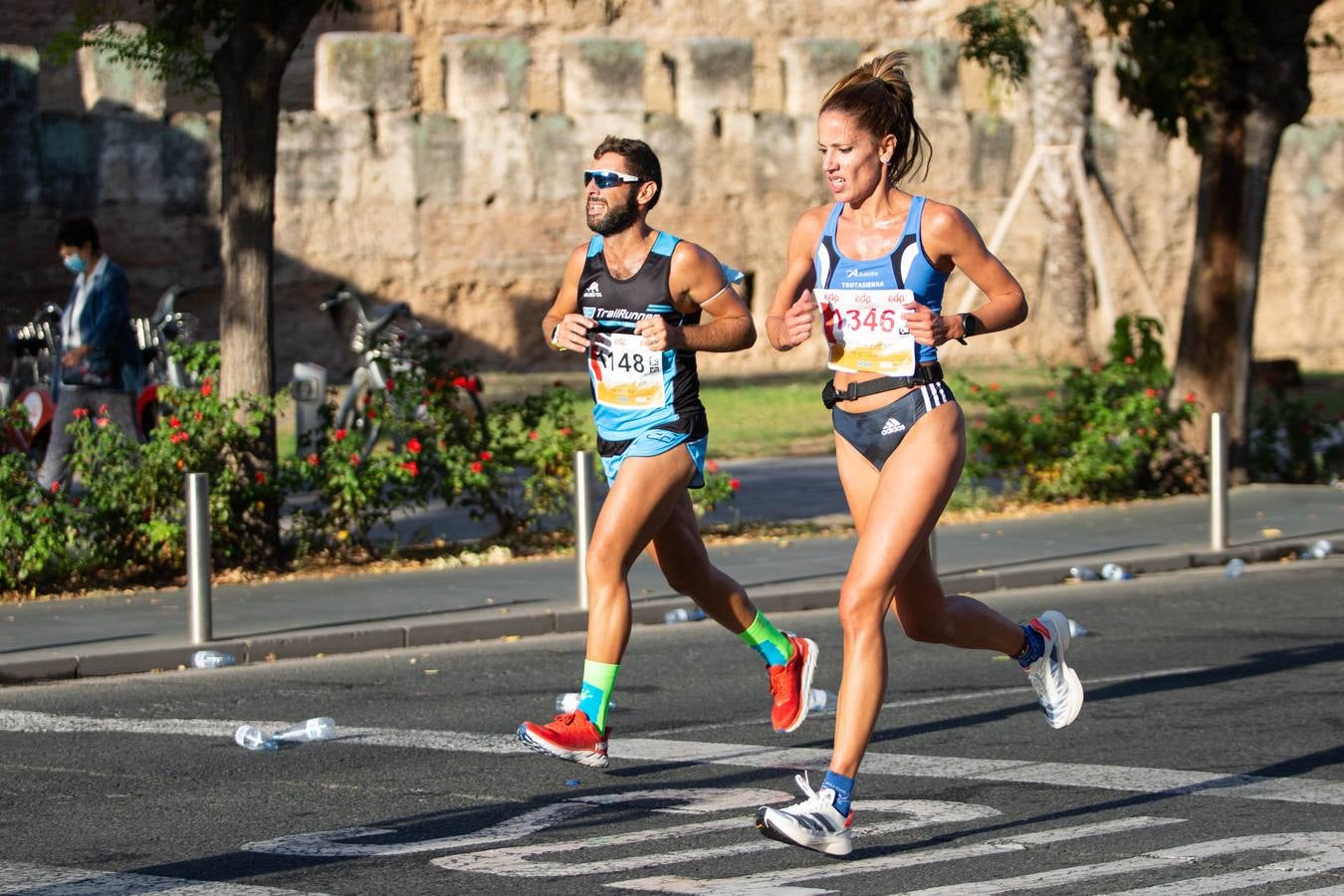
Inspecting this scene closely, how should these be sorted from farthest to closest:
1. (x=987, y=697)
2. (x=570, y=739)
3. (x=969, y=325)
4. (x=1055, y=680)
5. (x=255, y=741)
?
(x=987, y=697)
(x=255, y=741)
(x=1055, y=680)
(x=570, y=739)
(x=969, y=325)

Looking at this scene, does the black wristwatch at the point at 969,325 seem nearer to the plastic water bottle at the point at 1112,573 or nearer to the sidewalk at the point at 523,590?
the sidewalk at the point at 523,590

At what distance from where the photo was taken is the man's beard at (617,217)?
7.45 m

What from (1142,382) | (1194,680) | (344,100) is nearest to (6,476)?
(1194,680)

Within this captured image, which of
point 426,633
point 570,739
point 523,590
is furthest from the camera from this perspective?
point 523,590

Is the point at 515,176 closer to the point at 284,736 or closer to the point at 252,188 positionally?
the point at 252,188

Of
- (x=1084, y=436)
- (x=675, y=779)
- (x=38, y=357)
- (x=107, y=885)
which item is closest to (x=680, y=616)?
(x=675, y=779)

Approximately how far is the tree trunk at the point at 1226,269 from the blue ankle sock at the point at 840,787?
11666 mm

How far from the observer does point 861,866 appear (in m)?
5.91

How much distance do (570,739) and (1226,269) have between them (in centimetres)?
1121

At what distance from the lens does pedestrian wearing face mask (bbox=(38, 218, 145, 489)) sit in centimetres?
1295

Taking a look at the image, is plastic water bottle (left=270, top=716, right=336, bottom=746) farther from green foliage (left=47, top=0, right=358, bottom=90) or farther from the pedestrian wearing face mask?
green foliage (left=47, top=0, right=358, bottom=90)

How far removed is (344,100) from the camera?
25609 mm

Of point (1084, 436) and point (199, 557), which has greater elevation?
point (1084, 436)

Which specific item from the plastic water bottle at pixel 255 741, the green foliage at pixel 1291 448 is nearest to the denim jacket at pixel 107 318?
the plastic water bottle at pixel 255 741
